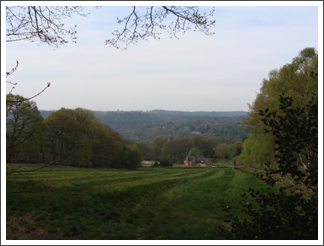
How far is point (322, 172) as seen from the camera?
107 inches

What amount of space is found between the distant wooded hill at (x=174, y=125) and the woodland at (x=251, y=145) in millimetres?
6014

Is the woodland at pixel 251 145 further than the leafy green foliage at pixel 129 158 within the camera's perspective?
No

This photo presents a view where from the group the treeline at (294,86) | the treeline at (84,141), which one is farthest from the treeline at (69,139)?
the treeline at (294,86)

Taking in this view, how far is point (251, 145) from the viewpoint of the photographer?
78.4 feet

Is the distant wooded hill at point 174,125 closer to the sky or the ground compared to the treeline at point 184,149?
closer to the sky

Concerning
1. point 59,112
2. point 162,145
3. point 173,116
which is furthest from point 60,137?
point 173,116

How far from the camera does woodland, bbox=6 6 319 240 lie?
8.87ft

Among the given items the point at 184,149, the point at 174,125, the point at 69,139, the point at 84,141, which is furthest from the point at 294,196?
the point at 174,125

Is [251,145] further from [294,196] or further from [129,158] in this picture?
[294,196]

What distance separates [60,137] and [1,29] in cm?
1690

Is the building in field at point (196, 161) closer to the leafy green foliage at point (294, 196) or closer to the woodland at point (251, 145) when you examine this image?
the woodland at point (251, 145)

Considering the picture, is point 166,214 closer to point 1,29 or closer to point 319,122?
point 319,122

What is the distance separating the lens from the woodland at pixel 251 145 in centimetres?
271

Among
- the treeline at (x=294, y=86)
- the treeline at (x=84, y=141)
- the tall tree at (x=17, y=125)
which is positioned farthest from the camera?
the treeline at (x=84, y=141)
